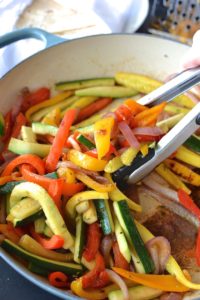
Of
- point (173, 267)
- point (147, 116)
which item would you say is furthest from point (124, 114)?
point (173, 267)

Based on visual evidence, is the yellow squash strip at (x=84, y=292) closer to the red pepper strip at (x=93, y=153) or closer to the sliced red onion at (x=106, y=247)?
the sliced red onion at (x=106, y=247)

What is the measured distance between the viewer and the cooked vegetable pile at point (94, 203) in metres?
1.02

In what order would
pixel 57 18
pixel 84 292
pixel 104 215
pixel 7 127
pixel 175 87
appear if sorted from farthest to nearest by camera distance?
1. pixel 57 18
2. pixel 7 127
3. pixel 175 87
4. pixel 104 215
5. pixel 84 292

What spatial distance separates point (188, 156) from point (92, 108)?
0.35m

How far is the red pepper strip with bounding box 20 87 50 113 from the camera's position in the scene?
4.51 feet

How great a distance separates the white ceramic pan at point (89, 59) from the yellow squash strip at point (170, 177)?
1.30 feet

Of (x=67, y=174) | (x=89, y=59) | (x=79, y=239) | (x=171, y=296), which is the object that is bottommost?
(x=171, y=296)

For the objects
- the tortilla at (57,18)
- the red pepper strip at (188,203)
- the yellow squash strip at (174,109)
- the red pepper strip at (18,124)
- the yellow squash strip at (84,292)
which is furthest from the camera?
the tortilla at (57,18)

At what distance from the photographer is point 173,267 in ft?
3.48

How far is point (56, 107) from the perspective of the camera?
140 cm

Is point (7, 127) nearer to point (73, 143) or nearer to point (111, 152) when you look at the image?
point (73, 143)

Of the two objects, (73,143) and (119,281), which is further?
(73,143)

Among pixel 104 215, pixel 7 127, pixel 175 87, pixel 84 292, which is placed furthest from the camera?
pixel 7 127

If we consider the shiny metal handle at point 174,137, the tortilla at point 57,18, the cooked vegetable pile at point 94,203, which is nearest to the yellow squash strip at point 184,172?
the cooked vegetable pile at point 94,203
